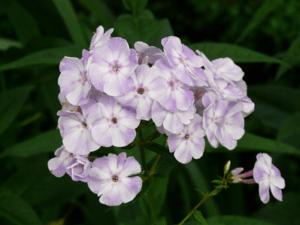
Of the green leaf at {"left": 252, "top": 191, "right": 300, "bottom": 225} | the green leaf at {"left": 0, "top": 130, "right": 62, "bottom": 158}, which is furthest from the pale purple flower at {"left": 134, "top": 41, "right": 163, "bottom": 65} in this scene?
the green leaf at {"left": 252, "top": 191, "right": 300, "bottom": 225}

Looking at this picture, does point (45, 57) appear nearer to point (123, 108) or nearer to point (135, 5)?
point (135, 5)

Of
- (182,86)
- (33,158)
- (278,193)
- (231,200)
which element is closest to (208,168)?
(231,200)

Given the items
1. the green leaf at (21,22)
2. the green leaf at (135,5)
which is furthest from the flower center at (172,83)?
the green leaf at (21,22)

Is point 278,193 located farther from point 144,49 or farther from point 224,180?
point 144,49

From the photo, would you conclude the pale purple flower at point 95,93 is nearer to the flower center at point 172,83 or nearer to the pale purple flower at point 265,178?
the flower center at point 172,83

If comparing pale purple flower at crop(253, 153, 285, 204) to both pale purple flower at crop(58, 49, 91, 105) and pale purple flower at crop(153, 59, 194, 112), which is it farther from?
pale purple flower at crop(58, 49, 91, 105)
